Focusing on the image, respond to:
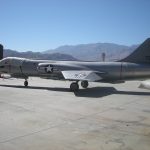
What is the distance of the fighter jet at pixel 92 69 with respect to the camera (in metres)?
20.2

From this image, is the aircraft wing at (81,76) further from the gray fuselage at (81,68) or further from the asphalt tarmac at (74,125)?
the asphalt tarmac at (74,125)

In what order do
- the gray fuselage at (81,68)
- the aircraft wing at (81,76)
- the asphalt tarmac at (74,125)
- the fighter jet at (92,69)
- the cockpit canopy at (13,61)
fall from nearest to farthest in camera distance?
the asphalt tarmac at (74,125) → the aircraft wing at (81,76) → the fighter jet at (92,69) → the gray fuselage at (81,68) → the cockpit canopy at (13,61)

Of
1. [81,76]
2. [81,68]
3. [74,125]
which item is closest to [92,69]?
[81,68]

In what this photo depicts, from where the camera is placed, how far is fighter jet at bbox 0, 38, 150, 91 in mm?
20172

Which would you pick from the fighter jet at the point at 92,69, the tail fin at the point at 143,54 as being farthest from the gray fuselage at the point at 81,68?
the tail fin at the point at 143,54

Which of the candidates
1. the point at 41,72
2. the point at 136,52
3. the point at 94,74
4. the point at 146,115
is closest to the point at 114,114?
the point at 146,115

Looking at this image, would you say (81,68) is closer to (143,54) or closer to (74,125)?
(143,54)

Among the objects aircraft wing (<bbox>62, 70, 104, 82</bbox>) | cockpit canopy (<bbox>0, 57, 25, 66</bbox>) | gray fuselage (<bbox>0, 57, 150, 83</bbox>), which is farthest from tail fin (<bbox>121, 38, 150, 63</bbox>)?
cockpit canopy (<bbox>0, 57, 25, 66</bbox>)

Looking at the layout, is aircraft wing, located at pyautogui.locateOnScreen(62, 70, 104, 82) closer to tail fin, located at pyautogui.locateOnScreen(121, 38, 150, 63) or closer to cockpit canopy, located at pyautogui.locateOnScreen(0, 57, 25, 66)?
tail fin, located at pyautogui.locateOnScreen(121, 38, 150, 63)

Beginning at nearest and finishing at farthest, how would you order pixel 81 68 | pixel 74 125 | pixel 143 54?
pixel 74 125, pixel 143 54, pixel 81 68

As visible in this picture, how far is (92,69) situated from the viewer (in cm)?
2188

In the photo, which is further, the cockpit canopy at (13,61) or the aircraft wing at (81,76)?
the cockpit canopy at (13,61)

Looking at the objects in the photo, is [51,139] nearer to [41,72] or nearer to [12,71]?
[41,72]

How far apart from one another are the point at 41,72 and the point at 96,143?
1548cm
